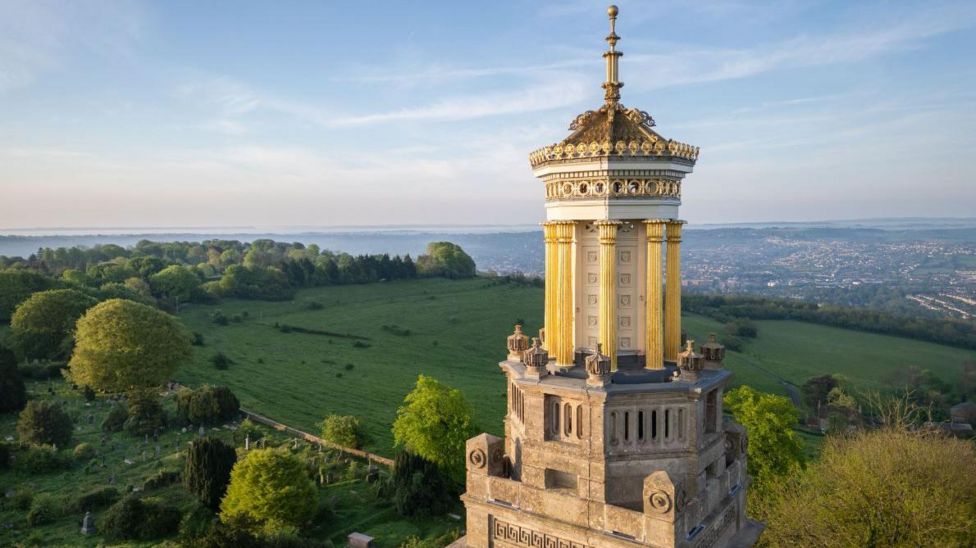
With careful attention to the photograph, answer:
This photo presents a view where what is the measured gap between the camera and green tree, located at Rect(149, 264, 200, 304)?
96375mm

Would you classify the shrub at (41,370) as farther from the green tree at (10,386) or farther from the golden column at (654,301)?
the golden column at (654,301)

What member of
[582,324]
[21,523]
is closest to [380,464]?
[21,523]

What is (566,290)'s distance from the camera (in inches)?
481

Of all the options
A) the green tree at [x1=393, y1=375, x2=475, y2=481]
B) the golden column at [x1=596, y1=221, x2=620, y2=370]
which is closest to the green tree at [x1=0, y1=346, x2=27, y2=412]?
the green tree at [x1=393, y1=375, x2=475, y2=481]

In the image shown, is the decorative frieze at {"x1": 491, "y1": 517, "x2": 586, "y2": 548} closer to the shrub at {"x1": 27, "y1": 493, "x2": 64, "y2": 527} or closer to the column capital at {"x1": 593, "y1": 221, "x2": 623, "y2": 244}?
the column capital at {"x1": 593, "y1": 221, "x2": 623, "y2": 244}

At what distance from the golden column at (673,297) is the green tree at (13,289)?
8216 centimetres

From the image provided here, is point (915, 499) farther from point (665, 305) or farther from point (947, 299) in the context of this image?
point (947, 299)

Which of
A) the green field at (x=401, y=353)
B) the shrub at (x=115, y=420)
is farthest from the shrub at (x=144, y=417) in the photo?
the green field at (x=401, y=353)

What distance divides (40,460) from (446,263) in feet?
325

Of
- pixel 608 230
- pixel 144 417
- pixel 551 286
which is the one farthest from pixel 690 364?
pixel 144 417

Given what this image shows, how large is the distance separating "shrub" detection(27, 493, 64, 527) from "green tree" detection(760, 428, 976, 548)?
35307 millimetres

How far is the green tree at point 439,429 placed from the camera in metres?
38.0

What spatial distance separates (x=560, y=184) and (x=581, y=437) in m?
5.04

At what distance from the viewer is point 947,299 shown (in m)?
128
